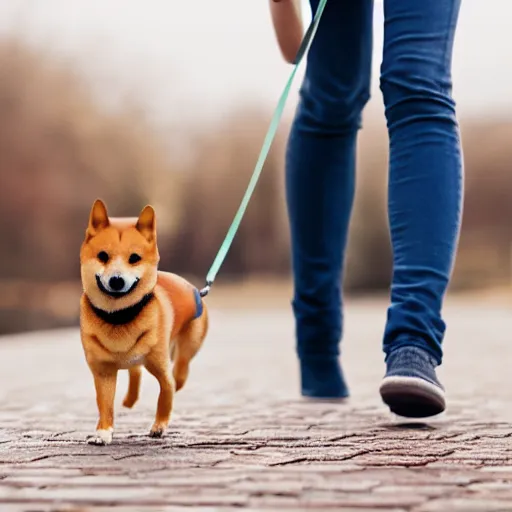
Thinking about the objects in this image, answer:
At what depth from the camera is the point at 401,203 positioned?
2.37 meters

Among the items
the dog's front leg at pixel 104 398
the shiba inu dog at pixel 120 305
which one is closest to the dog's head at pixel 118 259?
the shiba inu dog at pixel 120 305

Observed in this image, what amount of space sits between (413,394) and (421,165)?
546 mm

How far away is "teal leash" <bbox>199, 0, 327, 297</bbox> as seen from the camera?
7.29 feet

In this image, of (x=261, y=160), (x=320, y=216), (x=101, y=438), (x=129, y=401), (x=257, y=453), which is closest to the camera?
(x=257, y=453)

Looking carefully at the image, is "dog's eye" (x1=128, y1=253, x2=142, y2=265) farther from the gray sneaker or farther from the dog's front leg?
the gray sneaker

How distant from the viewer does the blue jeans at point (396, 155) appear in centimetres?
230

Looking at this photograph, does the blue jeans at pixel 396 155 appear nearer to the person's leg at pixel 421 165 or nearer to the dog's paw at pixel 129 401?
the person's leg at pixel 421 165

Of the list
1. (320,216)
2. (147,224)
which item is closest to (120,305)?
(147,224)

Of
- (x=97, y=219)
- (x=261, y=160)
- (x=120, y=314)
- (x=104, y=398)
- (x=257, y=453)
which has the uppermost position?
(x=261, y=160)

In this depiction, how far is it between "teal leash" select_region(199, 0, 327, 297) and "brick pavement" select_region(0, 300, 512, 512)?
14.0 inches

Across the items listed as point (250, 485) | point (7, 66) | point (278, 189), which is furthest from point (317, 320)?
point (278, 189)

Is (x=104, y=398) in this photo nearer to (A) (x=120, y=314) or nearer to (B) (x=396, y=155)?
(A) (x=120, y=314)

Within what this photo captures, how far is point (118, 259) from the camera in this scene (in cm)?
191

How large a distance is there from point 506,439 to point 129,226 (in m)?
0.88
